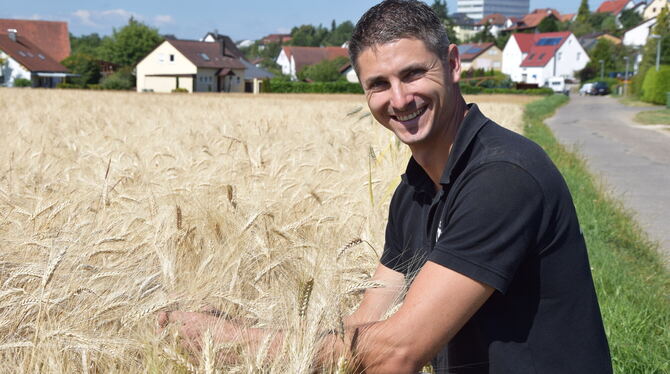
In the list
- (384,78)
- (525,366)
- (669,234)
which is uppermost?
(384,78)

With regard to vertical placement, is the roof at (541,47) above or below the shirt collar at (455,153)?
above

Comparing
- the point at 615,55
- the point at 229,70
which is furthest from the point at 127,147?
the point at 615,55

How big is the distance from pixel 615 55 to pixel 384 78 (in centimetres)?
10563

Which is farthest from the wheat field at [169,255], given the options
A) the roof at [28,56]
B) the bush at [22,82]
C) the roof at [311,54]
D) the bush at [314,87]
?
the roof at [311,54]

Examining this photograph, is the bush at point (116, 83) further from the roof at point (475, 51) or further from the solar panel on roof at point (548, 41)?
the solar panel on roof at point (548, 41)

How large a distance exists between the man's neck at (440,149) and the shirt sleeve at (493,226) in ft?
1.23

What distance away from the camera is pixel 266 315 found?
199 cm

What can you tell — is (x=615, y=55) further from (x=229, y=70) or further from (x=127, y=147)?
(x=127, y=147)

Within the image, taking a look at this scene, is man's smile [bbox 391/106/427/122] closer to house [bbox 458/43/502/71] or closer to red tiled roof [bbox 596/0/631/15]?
house [bbox 458/43/502/71]

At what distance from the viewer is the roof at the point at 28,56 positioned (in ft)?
255

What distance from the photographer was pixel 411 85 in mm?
2180

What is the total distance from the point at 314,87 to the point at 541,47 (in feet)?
154

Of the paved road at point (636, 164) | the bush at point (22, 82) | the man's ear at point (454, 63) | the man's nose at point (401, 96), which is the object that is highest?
the man's ear at point (454, 63)

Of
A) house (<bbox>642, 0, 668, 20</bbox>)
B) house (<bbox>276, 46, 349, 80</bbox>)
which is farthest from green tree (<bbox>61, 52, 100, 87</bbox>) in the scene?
house (<bbox>642, 0, 668, 20</bbox>)
